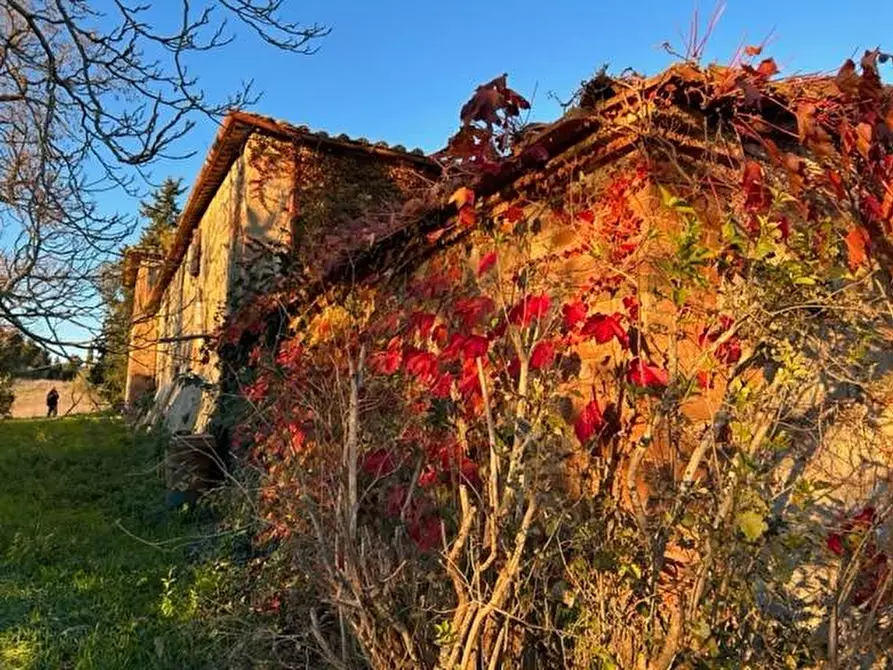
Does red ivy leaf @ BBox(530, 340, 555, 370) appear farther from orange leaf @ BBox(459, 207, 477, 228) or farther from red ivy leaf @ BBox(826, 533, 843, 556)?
red ivy leaf @ BBox(826, 533, 843, 556)

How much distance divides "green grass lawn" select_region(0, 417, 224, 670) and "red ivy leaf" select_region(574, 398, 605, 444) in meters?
2.26

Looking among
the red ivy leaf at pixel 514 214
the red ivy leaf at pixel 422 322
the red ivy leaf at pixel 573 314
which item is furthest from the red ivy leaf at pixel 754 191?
the red ivy leaf at pixel 422 322

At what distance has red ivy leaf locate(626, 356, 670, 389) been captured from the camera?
3549 mm

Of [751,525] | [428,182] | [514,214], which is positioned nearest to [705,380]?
[751,525]

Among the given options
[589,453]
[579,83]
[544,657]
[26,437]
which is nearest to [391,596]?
[544,657]

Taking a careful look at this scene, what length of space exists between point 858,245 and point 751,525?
1623 millimetres

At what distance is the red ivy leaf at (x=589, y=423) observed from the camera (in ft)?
12.2

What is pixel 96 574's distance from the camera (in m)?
5.98

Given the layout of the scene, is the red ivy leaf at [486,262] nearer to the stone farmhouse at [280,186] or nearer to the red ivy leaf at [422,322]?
the red ivy leaf at [422,322]

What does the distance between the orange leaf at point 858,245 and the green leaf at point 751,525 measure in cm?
154

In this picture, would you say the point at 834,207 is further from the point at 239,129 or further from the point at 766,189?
the point at 239,129

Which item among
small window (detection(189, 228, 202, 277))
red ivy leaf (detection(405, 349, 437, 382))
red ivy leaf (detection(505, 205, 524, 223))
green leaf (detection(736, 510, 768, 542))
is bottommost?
green leaf (detection(736, 510, 768, 542))

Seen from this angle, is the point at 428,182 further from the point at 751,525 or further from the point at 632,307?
the point at 751,525

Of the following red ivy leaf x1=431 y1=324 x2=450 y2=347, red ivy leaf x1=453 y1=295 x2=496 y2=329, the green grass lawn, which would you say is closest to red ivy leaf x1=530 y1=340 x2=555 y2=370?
red ivy leaf x1=453 y1=295 x2=496 y2=329
